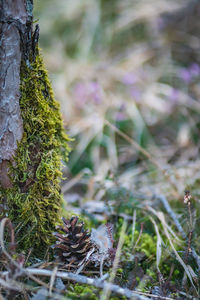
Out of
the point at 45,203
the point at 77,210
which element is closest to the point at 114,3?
the point at 77,210

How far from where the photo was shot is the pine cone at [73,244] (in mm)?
942

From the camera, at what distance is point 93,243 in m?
1.01

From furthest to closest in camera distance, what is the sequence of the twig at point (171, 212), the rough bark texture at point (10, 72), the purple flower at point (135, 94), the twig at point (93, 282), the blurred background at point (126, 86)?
the purple flower at point (135, 94)
the blurred background at point (126, 86)
the twig at point (171, 212)
the rough bark texture at point (10, 72)
the twig at point (93, 282)

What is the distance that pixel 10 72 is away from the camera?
0.90 meters

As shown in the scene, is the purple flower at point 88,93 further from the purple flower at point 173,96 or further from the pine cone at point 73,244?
the pine cone at point 73,244

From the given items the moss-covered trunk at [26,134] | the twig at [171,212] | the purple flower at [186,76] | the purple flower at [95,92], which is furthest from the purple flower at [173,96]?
the moss-covered trunk at [26,134]

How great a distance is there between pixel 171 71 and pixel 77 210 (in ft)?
8.49

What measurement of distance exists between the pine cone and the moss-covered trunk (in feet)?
0.26

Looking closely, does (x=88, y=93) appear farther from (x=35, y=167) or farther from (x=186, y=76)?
(x=35, y=167)

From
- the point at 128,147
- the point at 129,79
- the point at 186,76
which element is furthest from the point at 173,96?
the point at 128,147

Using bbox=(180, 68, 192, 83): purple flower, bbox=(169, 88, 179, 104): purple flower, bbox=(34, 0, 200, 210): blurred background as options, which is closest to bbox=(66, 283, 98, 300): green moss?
bbox=(34, 0, 200, 210): blurred background

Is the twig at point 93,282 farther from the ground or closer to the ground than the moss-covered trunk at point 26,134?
closer to the ground

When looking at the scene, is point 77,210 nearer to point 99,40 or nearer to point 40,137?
point 40,137

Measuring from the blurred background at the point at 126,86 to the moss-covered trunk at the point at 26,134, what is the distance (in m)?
0.75
